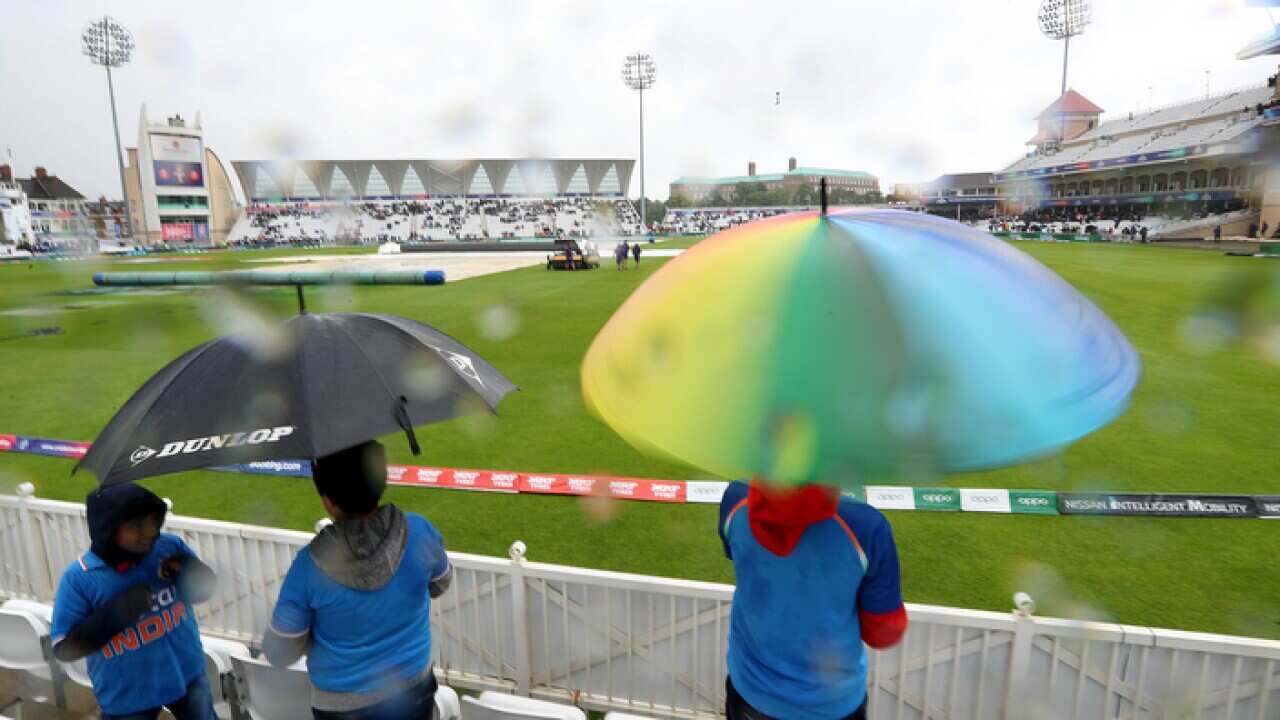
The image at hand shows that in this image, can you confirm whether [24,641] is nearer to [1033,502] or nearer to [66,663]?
[66,663]

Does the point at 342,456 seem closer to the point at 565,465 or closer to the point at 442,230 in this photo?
the point at 565,465

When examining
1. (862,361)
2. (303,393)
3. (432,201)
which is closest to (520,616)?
(303,393)

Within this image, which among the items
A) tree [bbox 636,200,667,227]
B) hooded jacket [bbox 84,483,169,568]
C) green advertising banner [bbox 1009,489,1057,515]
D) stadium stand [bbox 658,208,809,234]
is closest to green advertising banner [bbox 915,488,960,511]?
green advertising banner [bbox 1009,489,1057,515]

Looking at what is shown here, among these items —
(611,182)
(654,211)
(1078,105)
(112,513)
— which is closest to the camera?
(112,513)

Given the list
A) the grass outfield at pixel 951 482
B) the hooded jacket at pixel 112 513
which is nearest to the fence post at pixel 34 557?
the grass outfield at pixel 951 482

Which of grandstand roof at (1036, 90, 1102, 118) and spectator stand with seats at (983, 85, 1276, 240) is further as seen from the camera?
grandstand roof at (1036, 90, 1102, 118)

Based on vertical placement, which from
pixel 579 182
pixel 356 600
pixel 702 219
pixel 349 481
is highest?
pixel 579 182

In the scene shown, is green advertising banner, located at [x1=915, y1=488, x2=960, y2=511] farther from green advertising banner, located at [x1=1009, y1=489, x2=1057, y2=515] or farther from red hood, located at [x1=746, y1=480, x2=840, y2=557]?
red hood, located at [x1=746, y1=480, x2=840, y2=557]

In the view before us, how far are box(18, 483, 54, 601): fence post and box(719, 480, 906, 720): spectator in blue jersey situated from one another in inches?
199

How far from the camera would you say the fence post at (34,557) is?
4520 mm

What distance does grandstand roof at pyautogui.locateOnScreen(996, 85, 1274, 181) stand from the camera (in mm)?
30250

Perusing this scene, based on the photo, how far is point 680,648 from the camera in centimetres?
342

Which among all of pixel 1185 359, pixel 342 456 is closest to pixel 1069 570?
pixel 342 456

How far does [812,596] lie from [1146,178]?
44601 millimetres
